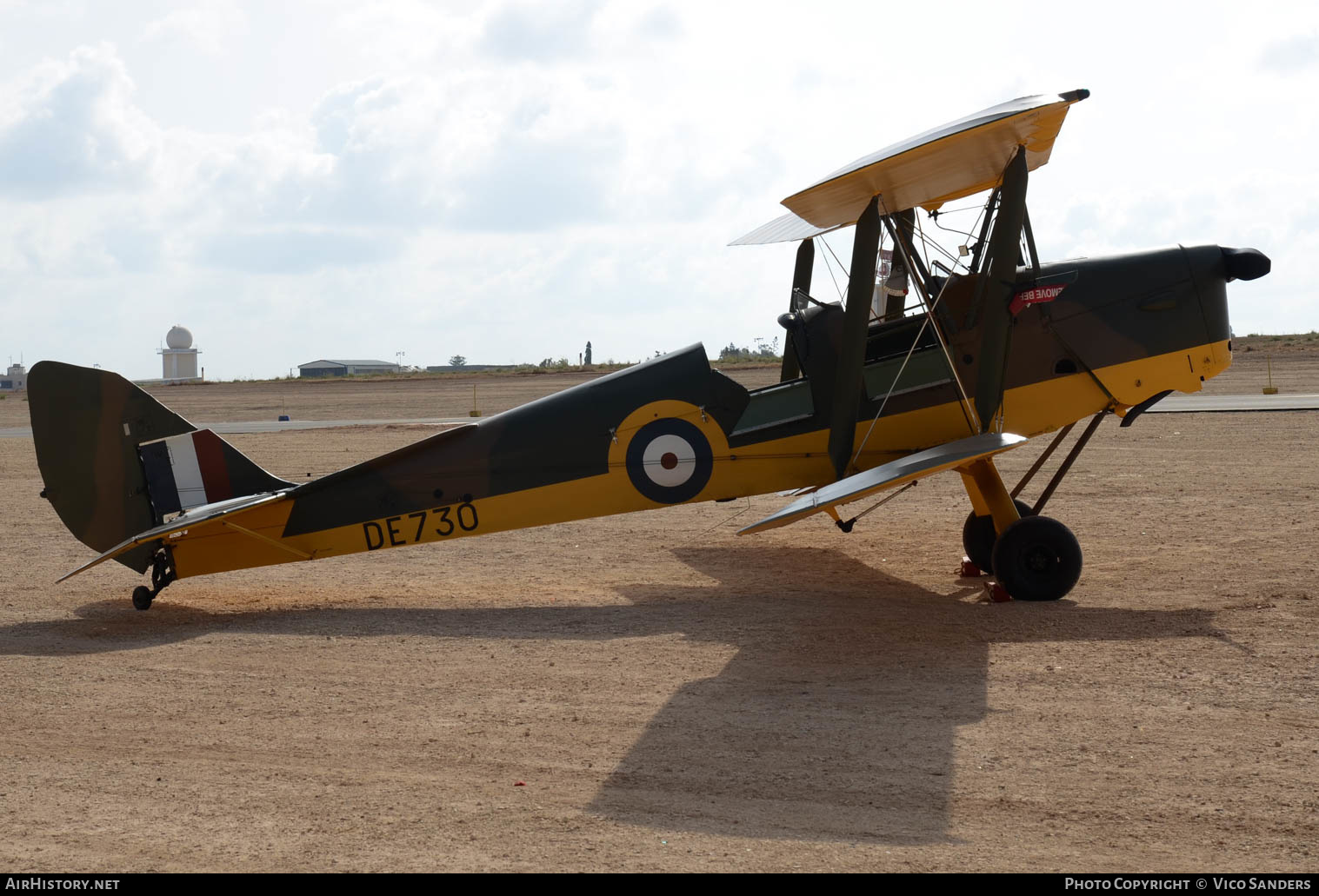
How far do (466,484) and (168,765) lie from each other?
176 inches

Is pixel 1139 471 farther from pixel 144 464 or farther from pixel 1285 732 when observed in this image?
pixel 144 464

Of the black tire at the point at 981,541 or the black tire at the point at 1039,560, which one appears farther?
the black tire at the point at 981,541

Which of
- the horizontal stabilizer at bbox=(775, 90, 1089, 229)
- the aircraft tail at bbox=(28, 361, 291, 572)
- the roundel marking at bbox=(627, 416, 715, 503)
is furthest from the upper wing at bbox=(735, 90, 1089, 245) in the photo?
the aircraft tail at bbox=(28, 361, 291, 572)

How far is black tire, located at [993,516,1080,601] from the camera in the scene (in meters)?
9.02

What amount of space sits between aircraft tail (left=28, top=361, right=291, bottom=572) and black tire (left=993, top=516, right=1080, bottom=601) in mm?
7283

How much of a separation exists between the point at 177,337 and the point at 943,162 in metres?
100

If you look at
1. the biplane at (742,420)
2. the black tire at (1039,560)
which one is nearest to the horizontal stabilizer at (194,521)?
the biplane at (742,420)

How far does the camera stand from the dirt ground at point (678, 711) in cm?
473

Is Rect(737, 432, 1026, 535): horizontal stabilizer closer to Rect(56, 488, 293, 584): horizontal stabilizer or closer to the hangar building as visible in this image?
Rect(56, 488, 293, 584): horizontal stabilizer

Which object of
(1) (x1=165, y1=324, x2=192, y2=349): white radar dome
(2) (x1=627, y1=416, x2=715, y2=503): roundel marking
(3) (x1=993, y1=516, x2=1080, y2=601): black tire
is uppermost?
(1) (x1=165, y1=324, x2=192, y2=349): white radar dome

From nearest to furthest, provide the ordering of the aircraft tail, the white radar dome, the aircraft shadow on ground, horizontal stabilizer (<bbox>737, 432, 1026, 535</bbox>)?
the aircraft shadow on ground
horizontal stabilizer (<bbox>737, 432, 1026, 535</bbox>)
the aircraft tail
the white radar dome

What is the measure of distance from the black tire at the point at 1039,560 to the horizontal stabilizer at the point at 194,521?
645 cm

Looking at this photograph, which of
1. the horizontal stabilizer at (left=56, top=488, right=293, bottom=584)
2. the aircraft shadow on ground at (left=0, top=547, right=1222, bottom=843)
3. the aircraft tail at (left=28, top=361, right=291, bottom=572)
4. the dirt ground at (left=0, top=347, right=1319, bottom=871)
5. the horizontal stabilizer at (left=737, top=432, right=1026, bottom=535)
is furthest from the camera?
the aircraft tail at (left=28, top=361, right=291, bottom=572)

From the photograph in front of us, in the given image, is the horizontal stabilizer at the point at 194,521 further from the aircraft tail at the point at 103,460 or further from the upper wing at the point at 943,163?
the upper wing at the point at 943,163
